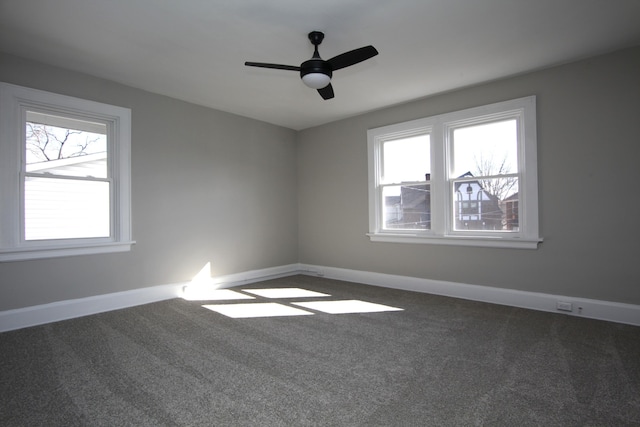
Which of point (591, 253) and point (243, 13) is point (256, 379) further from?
point (591, 253)

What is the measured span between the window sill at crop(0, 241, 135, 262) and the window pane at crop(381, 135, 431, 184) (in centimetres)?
373

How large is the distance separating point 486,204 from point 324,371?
10.0 feet

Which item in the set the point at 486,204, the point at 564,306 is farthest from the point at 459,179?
the point at 564,306

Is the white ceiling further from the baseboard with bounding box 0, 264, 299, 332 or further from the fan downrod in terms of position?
the baseboard with bounding box 0, 264, 299, 332

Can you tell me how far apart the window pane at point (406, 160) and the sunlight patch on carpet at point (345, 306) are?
1.96 metres

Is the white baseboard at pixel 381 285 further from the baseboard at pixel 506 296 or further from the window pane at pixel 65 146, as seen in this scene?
the window pane at pixel 65 146

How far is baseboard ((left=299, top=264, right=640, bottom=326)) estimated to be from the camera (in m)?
3.27

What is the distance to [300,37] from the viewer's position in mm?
3037

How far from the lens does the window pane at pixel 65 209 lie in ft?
11.3

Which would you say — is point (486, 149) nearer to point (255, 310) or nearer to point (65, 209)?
point (255, 310)

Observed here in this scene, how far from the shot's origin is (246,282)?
5.30m

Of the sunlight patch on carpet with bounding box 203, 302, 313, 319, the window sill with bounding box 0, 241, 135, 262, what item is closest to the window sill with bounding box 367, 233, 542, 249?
the sunlight patch on carpet with bounding box 203, 302, 313, 319

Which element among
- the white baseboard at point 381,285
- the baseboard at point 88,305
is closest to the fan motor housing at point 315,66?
the white baseboard at point 381,285

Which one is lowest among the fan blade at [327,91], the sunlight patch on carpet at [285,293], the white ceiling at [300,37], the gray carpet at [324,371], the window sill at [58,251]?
the gray carpet at [324,371]
